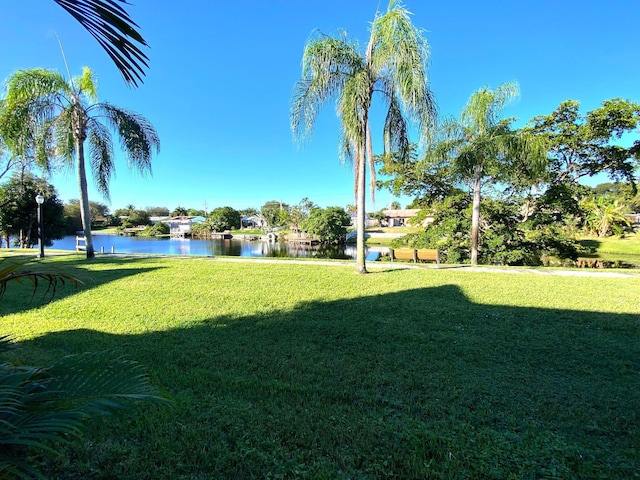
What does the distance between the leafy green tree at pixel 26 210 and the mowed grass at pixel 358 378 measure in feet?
66.8

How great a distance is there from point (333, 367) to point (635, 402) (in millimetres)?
2423

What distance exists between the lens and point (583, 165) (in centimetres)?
1206

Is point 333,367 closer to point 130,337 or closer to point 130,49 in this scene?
point 130,337

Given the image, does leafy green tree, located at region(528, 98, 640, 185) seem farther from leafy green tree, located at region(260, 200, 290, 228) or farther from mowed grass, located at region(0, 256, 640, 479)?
leafy green tree, located at region(260, 200, 290, 228)

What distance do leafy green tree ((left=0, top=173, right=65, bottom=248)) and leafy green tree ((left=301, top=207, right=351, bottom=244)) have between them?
26.0 metres

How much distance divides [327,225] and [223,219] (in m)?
31.4

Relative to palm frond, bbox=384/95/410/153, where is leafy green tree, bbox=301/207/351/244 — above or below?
below

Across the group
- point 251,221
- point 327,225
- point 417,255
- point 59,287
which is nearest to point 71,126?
point 59,287

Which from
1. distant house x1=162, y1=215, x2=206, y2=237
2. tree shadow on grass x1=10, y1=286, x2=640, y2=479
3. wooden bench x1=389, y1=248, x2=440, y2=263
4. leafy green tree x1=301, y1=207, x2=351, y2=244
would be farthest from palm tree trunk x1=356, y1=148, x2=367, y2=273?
distant house x1=162, y1=215, x2=206, y2=237

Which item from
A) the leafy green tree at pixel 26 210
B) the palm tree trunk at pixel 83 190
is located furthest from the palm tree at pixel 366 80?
the leafy green tree at pixel 26 210

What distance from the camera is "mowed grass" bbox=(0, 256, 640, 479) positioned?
5.86 ft

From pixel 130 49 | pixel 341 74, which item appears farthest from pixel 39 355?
pixel 341 74

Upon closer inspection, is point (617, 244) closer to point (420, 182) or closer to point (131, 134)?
point (420, 182)

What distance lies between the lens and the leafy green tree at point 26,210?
66.1 ft
